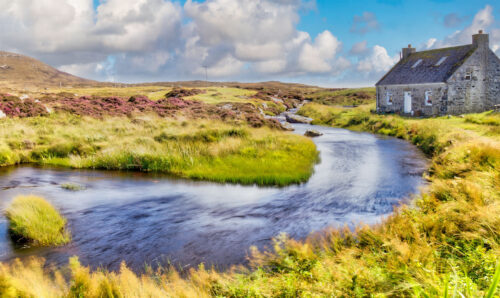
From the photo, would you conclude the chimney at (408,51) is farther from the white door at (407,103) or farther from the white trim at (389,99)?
the white door at (407,103)

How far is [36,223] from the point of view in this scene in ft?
30.6

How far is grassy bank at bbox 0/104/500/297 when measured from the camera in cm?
535

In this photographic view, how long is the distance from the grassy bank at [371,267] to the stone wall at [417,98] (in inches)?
1219

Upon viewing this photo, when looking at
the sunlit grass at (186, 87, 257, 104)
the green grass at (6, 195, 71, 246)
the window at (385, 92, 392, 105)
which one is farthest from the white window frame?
the green grass at (6, 195, 71, 246)

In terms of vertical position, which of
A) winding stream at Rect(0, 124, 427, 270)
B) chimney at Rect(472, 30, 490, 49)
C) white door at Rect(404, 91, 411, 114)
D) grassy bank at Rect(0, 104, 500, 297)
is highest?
chimney at Rect(472, 30, 490, 49)

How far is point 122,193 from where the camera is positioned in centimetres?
1397

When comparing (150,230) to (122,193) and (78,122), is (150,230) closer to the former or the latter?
(122,193)

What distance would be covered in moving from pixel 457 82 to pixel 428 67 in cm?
452

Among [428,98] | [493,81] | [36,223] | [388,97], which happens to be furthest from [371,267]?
[388,97]

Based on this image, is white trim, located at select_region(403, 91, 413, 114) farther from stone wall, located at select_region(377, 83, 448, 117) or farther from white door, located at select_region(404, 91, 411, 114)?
stone wall, located at select_region(377, 83, 448, 117)

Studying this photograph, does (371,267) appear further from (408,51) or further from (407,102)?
(408,51)

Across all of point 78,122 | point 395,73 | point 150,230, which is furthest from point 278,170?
point 395,73

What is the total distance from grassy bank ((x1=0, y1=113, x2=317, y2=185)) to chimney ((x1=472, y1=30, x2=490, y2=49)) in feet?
90.5

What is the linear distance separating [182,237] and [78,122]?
2359cm
